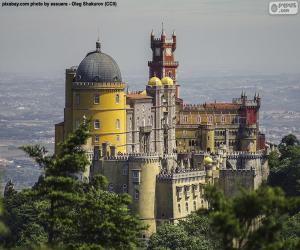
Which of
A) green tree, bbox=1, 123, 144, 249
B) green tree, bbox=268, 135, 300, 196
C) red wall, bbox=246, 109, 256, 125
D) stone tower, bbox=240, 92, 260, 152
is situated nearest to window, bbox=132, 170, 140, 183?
green tree, bbox=268, 135, 300, 196

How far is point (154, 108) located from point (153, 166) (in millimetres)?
20277

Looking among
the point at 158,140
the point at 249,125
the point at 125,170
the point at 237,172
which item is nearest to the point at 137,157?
the point at 125,170

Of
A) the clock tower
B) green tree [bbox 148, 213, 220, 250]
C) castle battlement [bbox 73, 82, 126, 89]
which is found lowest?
green tree [bbox 148, 213, 220, 250]

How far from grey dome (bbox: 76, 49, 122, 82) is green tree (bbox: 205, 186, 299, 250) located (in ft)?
213

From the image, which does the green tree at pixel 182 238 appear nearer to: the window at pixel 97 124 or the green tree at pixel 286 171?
the green tree at pixel 286 171

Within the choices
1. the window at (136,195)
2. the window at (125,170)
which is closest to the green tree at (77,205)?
the window at (136,195)

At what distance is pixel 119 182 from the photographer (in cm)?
10525

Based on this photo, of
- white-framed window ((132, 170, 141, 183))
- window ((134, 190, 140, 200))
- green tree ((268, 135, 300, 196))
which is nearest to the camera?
window ((134, 190, 140, 200))

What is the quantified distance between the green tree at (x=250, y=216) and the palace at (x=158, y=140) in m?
48.8

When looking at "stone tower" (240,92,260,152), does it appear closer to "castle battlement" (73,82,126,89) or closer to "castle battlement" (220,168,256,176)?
"castle battlement" (220,168,256,176)

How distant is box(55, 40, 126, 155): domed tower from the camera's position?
113312 mm

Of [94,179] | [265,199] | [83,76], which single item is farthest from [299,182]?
[265,199]

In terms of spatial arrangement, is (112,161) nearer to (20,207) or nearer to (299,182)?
(20,207)

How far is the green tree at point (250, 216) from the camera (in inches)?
1880
